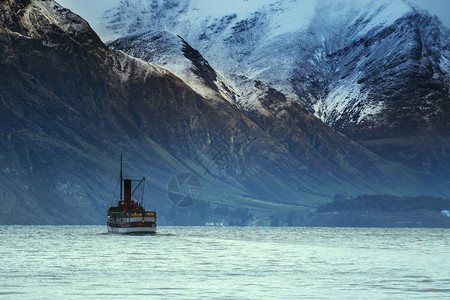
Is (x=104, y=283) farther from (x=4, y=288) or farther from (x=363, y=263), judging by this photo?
(x=363, y=263)

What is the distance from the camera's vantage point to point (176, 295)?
87.0 metres

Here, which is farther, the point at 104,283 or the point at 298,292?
the point at 104,283

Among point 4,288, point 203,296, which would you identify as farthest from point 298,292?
point 4,288

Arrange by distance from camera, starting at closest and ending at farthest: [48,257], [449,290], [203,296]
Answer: [203,296], [449,290], [48,257]

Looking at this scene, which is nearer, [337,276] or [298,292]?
[298,292]

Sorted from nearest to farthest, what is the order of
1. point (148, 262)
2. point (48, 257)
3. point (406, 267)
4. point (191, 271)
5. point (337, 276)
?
1. point (337, 276)
2. point (191, 271)
3. point (406, 267)
4. point (148, 262)
5. point (48, 257)

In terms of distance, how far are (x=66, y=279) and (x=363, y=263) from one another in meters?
53.1

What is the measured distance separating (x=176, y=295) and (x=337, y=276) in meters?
31.1

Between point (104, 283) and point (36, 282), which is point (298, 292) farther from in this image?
point (36, 282)

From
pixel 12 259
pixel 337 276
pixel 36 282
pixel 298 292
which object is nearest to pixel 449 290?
pixel 298 292

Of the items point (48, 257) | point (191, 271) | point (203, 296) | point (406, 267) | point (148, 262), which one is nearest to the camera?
point (203, 296)

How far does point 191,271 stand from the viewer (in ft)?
398


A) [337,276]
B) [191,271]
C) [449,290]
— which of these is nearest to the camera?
[449,290]

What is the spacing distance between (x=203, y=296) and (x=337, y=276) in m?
31.0
